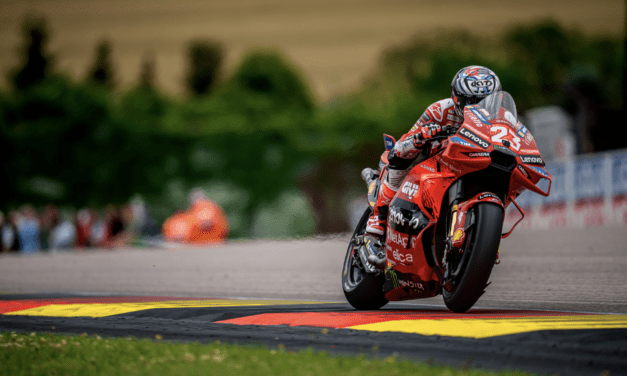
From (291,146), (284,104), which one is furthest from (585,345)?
(284,104)

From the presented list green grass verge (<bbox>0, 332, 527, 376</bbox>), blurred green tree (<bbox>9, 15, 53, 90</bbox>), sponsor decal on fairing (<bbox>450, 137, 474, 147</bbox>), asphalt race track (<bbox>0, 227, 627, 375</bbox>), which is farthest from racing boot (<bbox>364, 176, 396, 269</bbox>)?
blurred green tree (<bbox>9, 15, 53, 90</bbox>)

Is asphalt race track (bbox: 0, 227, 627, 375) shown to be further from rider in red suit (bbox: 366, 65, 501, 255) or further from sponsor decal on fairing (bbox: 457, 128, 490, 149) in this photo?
sponsor decal on fairing (bbox: 457, 128, 490, 149)

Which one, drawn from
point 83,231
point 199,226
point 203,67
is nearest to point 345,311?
point 199,226

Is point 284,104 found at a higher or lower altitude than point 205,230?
higher

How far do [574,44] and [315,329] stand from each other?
218ft

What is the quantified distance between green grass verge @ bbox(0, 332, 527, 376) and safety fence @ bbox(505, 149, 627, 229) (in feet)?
43.4

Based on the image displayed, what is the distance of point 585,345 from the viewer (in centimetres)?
346

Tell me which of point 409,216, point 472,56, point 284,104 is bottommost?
point 409,216

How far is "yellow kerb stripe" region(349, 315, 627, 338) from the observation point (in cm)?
379

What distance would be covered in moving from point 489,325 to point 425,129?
4.72ft

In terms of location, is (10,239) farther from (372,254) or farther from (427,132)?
(427,132)

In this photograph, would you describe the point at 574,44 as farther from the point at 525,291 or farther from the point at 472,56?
the point at 525,291

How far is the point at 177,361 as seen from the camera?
3.33 meters

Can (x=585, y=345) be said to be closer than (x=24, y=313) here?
Yes
